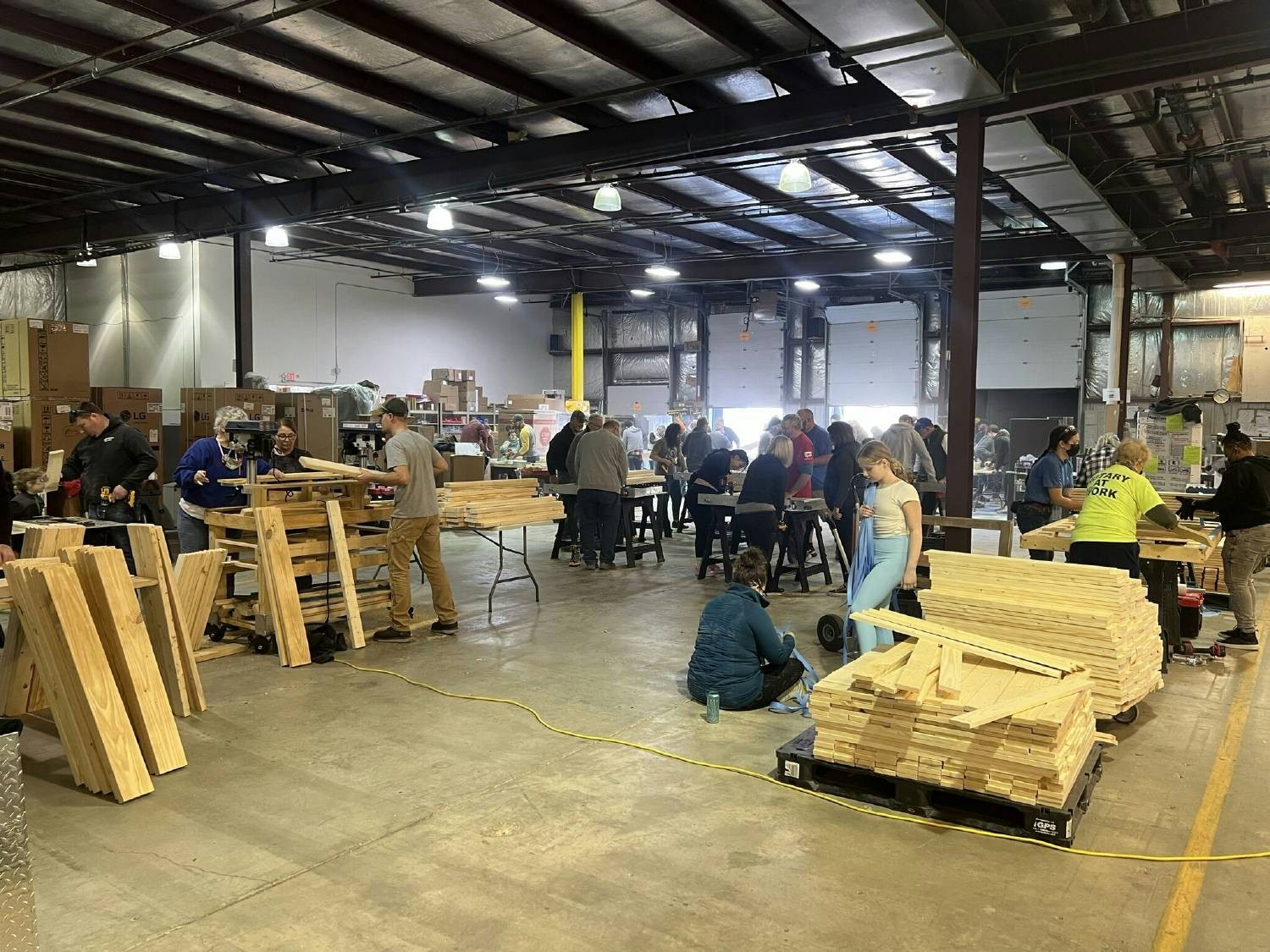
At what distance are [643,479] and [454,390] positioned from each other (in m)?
7.95

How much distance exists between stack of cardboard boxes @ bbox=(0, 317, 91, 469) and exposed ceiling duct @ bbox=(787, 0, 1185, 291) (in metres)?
10.6

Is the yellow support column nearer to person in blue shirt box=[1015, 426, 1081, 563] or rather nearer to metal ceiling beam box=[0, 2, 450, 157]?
metal ceiling beam box=[0, 2, 450, 157]

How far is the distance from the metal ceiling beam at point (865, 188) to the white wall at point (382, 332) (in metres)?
10.2

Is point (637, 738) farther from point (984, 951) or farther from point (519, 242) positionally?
point (519, 242)

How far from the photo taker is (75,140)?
9883 mm

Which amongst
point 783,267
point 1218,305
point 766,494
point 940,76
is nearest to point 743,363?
point 783,267

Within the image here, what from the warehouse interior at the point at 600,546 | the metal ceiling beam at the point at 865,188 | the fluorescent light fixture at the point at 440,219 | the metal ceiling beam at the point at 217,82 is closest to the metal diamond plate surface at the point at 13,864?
the warehouse interior at the point at 600,546

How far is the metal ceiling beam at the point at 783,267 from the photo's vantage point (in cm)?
1339

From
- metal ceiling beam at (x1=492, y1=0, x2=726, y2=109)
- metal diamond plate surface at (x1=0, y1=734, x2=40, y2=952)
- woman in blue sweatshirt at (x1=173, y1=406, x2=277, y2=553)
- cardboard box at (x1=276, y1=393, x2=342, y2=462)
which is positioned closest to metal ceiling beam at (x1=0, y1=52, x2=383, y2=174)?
cardboard box at (x1=276, y1=393, x2=342, y2=462)

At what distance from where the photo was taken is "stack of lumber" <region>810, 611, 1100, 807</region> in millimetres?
3582

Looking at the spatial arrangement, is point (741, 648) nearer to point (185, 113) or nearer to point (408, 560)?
point (408, 560)

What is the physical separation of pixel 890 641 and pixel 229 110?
26.8 feet

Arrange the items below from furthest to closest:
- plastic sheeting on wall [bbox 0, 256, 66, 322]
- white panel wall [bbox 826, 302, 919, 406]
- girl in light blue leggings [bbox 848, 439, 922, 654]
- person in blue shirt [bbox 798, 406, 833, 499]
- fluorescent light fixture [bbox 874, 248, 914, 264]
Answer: white panel wall [bbox 826, 302, 919, 406] < plastic sheeting on wall [bbox 0, 256, 66, 322] < fluorescent light fixture [bbox 874, 248, 914, 264] < person in blue shirt [bbox 798, 406, 833, 499] < girl in light blue leggings [bbox 848, 439, 922, 654]

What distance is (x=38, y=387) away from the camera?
1139 centimetres
